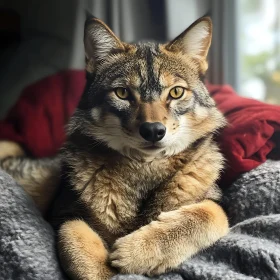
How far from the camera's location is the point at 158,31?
144cm

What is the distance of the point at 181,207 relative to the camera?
107cm

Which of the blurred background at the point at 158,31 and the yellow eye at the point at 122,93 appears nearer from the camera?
the yellow eye at the point at 122,93

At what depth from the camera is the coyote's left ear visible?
1.15m

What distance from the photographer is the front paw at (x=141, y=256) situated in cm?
95

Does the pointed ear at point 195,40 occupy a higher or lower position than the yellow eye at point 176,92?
higher

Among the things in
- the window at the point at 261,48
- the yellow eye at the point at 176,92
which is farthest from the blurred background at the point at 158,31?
the yellow eye at the point at 176,92

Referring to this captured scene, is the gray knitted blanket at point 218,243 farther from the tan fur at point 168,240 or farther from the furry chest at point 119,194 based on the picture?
the furry chest at point 119,194

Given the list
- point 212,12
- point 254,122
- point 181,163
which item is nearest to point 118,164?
point 181,163

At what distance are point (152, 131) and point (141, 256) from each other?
268 mm

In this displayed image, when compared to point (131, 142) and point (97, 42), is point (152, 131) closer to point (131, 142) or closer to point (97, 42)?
point (131, 142)

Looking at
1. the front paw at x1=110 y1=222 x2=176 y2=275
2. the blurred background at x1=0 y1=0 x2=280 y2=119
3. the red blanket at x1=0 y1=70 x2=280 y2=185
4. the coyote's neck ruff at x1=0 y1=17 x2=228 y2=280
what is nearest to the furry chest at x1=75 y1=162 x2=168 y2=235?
the coyote's neck ruff at x1=0 y1=17 x2=228 y2=280

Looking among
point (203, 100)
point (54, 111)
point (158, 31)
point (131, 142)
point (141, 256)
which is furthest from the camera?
point (54, 111)

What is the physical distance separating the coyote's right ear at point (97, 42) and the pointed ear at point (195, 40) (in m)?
0.14

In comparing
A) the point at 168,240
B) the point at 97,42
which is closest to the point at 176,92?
the point at 97,42
